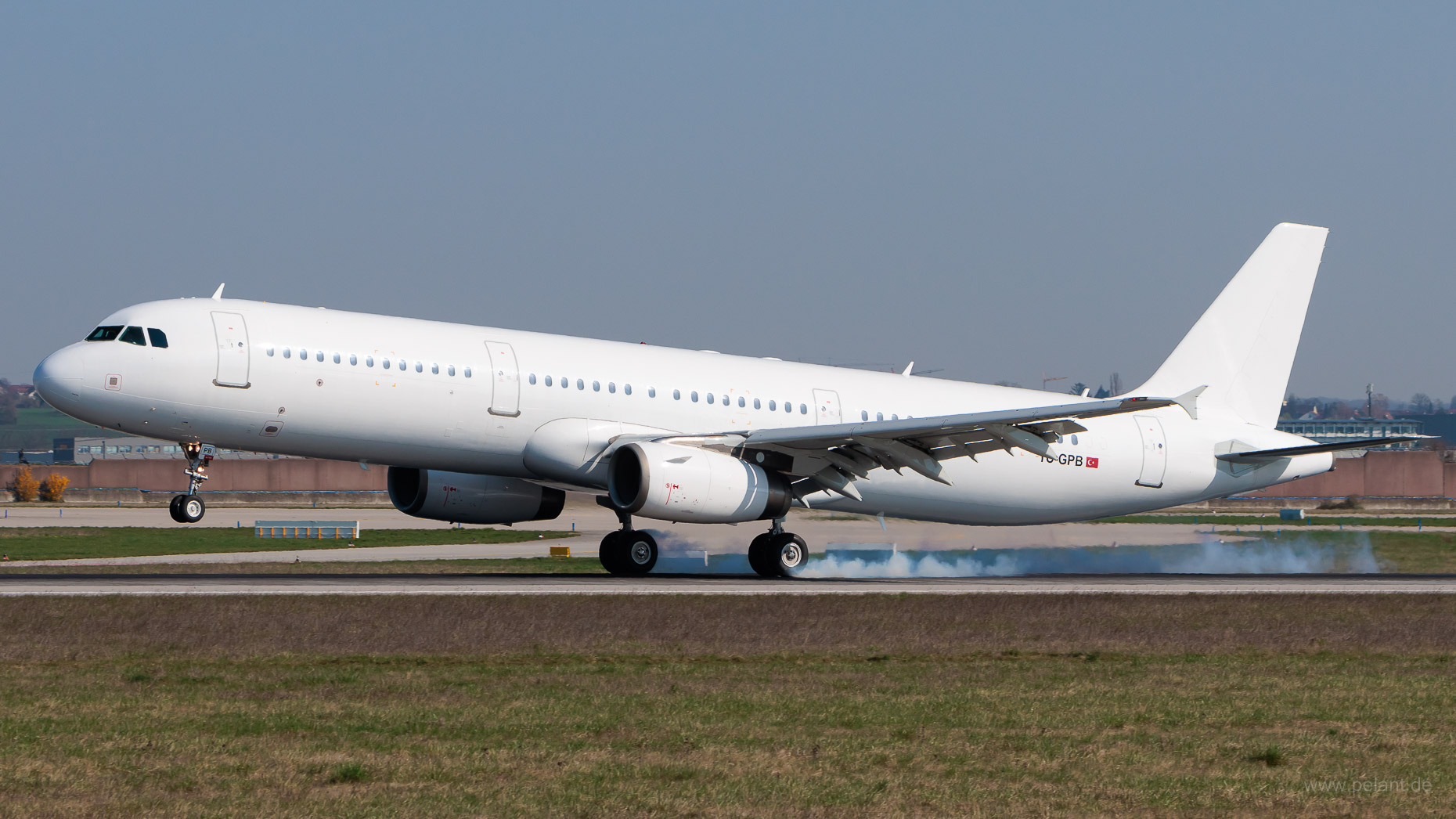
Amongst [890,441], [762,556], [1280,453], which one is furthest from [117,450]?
[1280,453]

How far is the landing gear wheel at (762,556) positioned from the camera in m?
32.5

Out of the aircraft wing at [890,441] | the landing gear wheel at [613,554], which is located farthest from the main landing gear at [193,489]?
the landing gear wheel at [613,554]

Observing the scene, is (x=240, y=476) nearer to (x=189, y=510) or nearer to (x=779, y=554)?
(x=779, y=554)

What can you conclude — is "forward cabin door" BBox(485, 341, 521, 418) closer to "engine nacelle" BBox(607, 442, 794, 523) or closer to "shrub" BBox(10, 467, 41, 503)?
"engine nacelle" BBox(607, 442, 794, 523)

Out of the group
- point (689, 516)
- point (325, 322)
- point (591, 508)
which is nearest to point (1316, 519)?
point (591, 508)

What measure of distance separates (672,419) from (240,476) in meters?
90.4

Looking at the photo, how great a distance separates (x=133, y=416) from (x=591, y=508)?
5976 cm

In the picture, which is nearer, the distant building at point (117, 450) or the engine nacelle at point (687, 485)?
the engine nacelle at point (687, 485)

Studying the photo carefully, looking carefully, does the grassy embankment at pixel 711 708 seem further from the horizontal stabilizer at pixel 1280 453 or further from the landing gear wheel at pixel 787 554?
the horizontal stabilizer at pixel 1280 453

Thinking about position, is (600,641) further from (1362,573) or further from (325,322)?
(1362,573)

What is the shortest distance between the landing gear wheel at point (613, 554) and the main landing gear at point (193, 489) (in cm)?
882

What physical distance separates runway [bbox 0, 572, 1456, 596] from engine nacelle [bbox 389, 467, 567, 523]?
2.11 meters

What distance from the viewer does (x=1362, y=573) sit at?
3756 centimetres

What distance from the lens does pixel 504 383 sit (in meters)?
29.4
